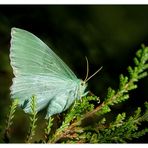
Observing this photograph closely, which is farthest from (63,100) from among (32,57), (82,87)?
(32,57)

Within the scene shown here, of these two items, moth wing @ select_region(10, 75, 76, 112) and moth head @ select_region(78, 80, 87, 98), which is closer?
moth head @ select_region(78, 80, 87, 98)

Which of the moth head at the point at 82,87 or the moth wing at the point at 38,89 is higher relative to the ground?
the moth head at the point at 82,87

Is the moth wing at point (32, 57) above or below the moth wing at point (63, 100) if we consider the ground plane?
above

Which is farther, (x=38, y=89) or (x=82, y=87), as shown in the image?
(x=38, y=89)

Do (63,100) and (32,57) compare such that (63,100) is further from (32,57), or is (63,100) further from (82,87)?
(32,57)

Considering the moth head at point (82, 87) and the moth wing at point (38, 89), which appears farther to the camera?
the moth wing at point (38, 89)

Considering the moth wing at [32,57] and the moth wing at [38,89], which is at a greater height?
the moth wing at [32,57]

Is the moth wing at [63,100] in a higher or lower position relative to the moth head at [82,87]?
lower

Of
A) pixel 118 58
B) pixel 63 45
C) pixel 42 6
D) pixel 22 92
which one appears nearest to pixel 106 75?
pixel 118 58
